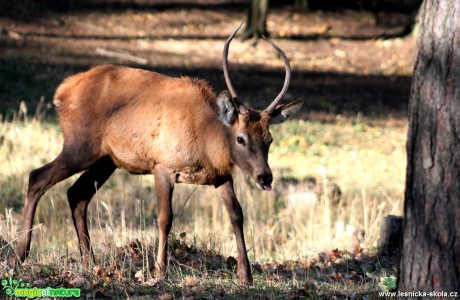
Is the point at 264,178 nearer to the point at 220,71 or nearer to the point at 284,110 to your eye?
the point at 284,110

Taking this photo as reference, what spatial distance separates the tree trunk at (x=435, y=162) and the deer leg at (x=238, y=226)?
236 centimetres

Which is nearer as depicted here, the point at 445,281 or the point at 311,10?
the point at 445,281

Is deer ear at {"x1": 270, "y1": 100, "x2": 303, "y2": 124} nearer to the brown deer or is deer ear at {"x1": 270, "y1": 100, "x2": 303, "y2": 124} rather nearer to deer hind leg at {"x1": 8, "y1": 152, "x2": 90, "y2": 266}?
the brown deer

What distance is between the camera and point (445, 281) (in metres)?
5.62

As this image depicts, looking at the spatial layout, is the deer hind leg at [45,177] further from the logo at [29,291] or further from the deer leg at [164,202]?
the logo at [29,291]

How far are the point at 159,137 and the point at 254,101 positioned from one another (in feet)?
37.0

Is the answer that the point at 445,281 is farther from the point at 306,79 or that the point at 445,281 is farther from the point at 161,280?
the point at 306,79

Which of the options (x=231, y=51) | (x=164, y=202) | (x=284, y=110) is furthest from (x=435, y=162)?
(x=231, y=51)

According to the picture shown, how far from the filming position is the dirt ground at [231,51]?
20203 millimetres

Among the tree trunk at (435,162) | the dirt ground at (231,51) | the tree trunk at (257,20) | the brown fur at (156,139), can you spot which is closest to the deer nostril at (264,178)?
the brown fur at (156,139)

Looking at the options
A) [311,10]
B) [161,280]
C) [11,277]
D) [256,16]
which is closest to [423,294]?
[161,280]

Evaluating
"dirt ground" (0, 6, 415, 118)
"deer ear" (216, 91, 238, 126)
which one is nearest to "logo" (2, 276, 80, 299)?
"deer ear" (216, 91, 238, 126)

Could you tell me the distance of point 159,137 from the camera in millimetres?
8227

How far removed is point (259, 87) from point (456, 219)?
15.5m
